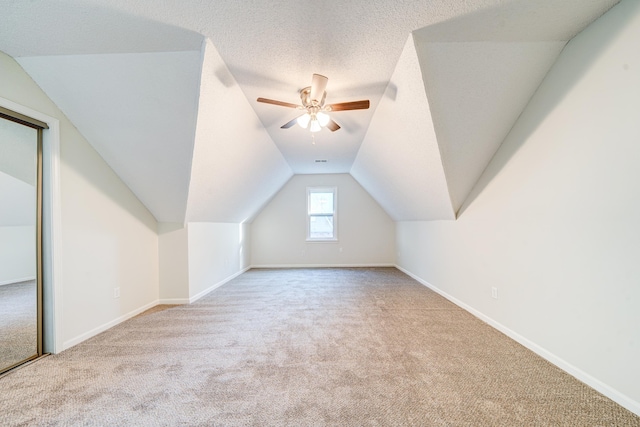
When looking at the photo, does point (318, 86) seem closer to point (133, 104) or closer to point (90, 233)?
point (133, 104)

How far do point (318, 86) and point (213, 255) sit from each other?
11.0 feet

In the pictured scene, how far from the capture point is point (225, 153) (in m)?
3.20

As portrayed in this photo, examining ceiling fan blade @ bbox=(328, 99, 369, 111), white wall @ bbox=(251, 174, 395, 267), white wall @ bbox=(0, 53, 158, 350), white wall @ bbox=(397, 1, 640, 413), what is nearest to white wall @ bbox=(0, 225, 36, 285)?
white wall @ bbox=(0, 53, 158, 350)

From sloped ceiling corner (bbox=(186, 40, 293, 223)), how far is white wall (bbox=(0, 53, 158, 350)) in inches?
28.7

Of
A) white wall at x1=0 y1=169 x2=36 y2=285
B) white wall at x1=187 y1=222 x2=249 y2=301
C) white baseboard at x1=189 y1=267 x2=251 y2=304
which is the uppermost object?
white wall at x1=0 y1=169 x2=36 y2=285

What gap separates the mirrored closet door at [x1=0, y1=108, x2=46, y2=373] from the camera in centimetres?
216

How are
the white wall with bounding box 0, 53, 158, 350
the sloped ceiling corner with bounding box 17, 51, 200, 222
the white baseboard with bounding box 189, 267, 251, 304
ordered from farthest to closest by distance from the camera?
the white baseboard with bounding box 189, 267, 251, 304 < the white wall with bounding box 0, 53, 158, 350 < the sloped ceiling corner with bounding box 17, 51, 200, 222

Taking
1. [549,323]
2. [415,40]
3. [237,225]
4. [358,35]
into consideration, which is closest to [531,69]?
[415,40]

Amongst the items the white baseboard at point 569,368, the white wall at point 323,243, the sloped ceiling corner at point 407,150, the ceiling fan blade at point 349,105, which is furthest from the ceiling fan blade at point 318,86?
the white wall at point 323,243

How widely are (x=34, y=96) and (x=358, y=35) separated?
2.57 meters

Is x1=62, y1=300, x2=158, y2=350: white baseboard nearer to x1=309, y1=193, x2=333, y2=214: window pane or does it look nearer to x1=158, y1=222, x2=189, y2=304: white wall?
x1=158, y1=222, x2=189, y2=304: white wall

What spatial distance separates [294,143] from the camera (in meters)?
4.26

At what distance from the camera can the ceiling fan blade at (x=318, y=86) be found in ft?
6.93

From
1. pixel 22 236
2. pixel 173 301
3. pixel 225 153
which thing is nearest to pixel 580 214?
pixel 225 153
